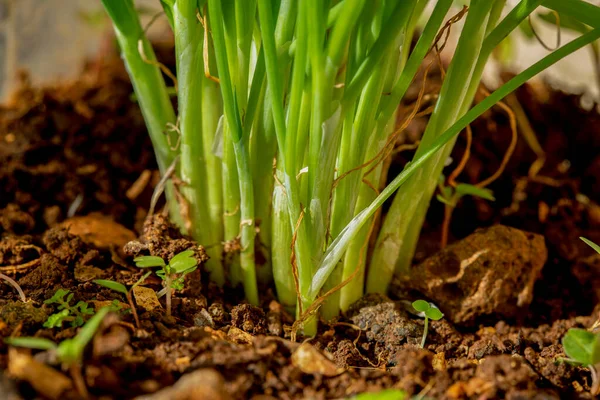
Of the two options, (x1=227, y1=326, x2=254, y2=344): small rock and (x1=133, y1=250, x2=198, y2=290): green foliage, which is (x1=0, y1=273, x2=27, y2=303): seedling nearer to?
(x1=133, y1=250, x2=198, y2=290): green foliage

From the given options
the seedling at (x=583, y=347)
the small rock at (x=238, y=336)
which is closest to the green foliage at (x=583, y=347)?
the seedling at (x=583, y=347)

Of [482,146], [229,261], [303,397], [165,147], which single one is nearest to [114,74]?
[165,147]

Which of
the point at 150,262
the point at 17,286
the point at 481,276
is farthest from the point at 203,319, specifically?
the point at 481,276

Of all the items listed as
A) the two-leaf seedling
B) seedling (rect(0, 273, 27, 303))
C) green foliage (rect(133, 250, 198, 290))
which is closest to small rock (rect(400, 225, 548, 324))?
the two-leaf seedling

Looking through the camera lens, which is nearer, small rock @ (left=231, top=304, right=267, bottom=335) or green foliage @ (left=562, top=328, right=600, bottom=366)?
green foliage @ (left=562, top=328, right=600, bottom=366)

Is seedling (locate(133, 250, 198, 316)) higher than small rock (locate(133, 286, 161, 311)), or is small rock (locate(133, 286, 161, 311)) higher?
seedling (locate(133, 250, 198, 316))

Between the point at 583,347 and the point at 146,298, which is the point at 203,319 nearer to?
the point at 146,298
